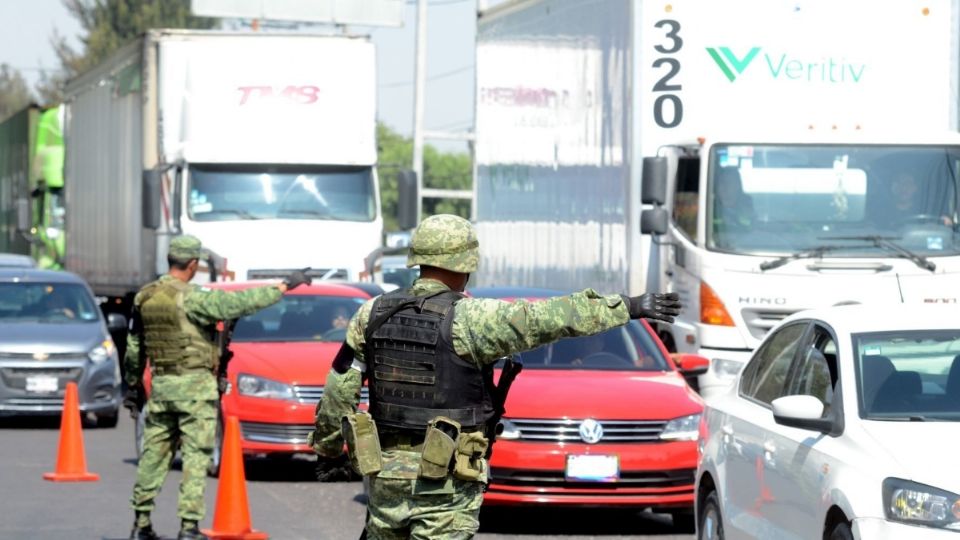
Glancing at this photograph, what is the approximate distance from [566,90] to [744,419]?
9.76m

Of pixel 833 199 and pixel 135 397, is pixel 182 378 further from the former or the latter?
pixel 833 199

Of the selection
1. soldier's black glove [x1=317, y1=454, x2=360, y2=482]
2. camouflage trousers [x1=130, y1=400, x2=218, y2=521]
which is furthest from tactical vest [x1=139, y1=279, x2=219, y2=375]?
soldier's black glove [x1=317, y1=454, x2=360, y2=482]

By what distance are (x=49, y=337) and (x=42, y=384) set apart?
0.55 m

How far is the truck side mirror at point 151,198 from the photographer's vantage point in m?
21.7

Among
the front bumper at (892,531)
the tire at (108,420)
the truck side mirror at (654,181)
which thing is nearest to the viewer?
the front bumper at (892,531)

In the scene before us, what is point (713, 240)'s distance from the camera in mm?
14688

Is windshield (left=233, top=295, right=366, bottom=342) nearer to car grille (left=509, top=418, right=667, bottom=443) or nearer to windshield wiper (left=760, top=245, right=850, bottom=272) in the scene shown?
windshield wiper (left=760, top=245, right=850, bottom=272)

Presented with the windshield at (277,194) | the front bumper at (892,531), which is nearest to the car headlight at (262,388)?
the windshield at (277,194)

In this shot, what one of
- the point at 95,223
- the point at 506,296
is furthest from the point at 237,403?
the point at 95,223

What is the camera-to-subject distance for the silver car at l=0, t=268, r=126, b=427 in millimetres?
18781

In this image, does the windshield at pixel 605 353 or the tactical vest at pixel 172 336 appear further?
the windshield at pixel 605 353

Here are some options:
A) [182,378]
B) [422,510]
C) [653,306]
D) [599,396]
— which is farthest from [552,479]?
[653,306]

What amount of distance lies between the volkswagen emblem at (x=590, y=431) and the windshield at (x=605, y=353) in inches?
41.5

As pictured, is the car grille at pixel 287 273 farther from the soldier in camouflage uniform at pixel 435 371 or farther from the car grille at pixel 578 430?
the soldier in camouflage uniform at pixel 435 371
